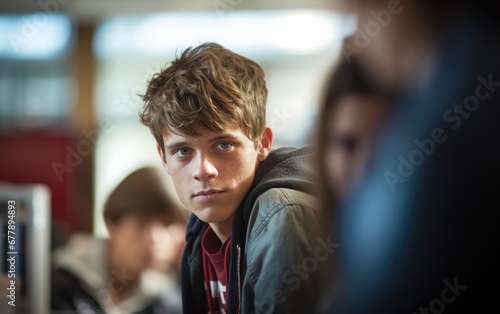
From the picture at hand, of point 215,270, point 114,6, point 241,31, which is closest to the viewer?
point 215,270

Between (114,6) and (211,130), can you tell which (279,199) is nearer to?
(211,130)

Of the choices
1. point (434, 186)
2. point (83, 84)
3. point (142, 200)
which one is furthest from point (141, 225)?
point (434, 186)

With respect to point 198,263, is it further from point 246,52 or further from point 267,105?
point 246,52

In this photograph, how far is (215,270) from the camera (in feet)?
3.58

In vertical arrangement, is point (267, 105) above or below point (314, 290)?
above

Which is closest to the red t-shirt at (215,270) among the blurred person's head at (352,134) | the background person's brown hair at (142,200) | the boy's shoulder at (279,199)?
the boy's shoulder at (279,199)

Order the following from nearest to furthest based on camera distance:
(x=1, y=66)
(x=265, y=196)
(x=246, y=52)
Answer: (x=265, y=196)
(x=246, y=52)
(x=1, y=66)

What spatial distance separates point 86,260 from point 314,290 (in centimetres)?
75

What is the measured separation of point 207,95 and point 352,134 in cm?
27

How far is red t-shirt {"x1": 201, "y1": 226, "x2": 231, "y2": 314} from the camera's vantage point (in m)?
1.07

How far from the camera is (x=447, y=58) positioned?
1.06 m

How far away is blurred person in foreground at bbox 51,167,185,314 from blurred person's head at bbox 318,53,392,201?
1.73 feet

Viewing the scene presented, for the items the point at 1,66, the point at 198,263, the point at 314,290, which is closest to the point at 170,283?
the point at 198,263

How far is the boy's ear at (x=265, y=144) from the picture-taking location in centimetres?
104
